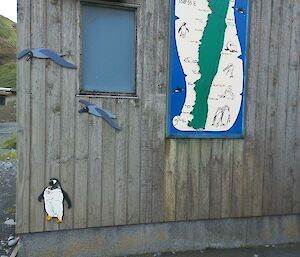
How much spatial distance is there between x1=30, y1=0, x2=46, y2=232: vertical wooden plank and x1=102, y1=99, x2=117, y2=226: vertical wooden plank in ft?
2.17

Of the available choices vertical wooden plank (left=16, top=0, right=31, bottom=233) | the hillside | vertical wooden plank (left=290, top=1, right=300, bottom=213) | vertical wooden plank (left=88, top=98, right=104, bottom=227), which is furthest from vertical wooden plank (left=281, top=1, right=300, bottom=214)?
the hillside

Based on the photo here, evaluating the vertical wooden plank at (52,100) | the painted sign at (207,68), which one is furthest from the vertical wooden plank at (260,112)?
the vertical wooden plank at (52,100)

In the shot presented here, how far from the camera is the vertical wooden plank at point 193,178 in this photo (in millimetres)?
4344

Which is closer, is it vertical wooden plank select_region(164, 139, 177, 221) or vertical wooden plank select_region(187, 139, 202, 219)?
vertical wooden plank select_region(164, 139, 177, 221)

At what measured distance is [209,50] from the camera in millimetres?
4316

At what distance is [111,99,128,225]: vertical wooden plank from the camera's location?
4.01 metres

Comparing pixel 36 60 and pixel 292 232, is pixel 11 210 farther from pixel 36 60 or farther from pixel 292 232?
pixel 292 232

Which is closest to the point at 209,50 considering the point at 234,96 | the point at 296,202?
the point at 234,96

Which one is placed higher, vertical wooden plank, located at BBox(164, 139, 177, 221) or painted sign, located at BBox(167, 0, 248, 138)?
painted sign, located at BBox(167, 0, 248, 138)

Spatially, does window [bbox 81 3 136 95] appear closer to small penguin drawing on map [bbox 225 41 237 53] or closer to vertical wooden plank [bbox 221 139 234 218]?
small penguin drawing on map [bbox 225 41 237 53]

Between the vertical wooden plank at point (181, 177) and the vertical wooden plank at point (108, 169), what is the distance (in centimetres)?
81

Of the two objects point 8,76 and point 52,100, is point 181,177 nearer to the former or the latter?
point 52,100

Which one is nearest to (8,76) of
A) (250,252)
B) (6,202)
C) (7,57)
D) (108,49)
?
(7,57)

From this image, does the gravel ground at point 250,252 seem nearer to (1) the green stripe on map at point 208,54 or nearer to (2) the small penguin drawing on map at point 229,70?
(1) the green stripe on map at point 208,54
